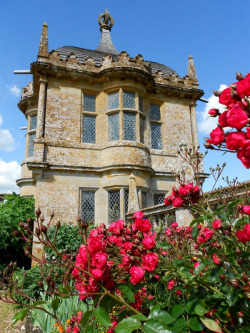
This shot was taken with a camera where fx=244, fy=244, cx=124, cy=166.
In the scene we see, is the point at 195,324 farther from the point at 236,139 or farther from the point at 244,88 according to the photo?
the point at 244,88

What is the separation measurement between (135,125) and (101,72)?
8.53 feet

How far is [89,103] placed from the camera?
10500mm

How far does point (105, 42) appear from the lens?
587 inches

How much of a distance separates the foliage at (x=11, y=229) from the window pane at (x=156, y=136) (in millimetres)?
6043

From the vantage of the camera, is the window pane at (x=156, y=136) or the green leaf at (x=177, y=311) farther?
the window pane at (x=156, y=136)

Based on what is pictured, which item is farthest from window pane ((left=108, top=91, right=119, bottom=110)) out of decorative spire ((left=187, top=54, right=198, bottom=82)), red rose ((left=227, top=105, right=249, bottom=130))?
red rose ((left=227, top=105, right=249, bottom=130))

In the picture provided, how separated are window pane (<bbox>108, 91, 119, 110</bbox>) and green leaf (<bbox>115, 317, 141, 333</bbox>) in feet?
31.4

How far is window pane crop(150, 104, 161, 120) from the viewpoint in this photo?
37.2 ft

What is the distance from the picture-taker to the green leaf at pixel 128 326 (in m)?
1.10

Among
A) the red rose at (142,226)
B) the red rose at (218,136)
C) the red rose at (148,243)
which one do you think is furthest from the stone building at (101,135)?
the red rose at (218,136)

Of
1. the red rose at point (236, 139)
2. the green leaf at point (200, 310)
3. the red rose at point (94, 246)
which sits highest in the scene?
Result: the red rose at point (236, 139)

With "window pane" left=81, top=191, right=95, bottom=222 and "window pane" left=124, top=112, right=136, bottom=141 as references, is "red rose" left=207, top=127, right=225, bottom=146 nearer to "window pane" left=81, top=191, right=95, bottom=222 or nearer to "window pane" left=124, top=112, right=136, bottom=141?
"window pane" left=81, top=191, right=95, bottom=222

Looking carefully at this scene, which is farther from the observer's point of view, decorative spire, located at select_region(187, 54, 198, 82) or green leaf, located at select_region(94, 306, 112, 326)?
decorative spire, located at select_region(187, 54, 198, 82)

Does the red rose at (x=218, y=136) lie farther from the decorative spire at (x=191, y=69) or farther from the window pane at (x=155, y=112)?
the decorative spire at (x=191, y=69)
